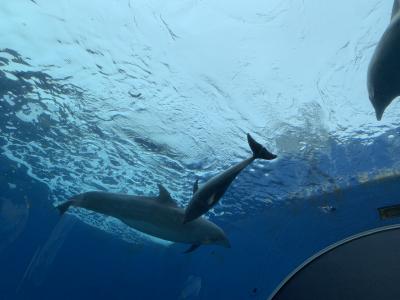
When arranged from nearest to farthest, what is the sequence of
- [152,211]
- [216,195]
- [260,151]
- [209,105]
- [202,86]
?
[260,151] < [216,195] < [152,211] < [202,86] < [209,105]

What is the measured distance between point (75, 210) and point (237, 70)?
25.1 metres

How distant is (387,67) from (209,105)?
26.7ft

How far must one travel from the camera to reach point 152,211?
8.95 meters

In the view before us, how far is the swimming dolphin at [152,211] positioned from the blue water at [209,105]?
261 centimetres

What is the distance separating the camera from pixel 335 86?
399 inches

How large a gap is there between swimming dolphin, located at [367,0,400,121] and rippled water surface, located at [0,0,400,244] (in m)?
4.68

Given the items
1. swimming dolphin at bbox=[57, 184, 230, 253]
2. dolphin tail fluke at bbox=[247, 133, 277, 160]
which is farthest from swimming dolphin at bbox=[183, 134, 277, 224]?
swimming dolphin at bbox=[57, 184, 230, 253]

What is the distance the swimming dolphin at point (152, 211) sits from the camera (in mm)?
8820

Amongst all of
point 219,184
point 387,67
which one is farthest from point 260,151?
point 387,67

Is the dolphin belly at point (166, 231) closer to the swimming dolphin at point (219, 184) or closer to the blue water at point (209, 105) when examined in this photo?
the blue water at point (209, 105)

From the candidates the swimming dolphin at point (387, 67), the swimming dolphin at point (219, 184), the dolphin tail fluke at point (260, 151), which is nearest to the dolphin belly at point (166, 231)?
the swimming dolphin at point (219, 184)

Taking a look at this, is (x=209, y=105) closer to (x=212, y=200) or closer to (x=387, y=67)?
(x=212, y=200)

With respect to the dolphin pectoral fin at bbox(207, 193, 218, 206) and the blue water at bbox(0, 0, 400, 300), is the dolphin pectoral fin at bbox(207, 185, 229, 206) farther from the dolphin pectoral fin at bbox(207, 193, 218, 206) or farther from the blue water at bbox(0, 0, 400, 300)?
the blue water at bbox(0, 0, 400, 300)

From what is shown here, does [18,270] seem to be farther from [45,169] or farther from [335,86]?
[335,86]
